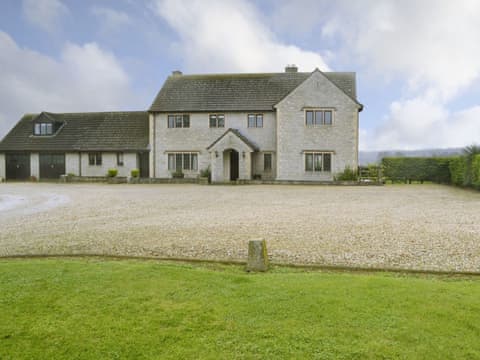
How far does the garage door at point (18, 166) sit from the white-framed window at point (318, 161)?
87.4 ft

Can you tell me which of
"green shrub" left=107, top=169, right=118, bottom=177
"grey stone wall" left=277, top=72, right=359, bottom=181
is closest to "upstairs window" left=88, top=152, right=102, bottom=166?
"green shrub" left=107, top=169, right=118, bottom=177

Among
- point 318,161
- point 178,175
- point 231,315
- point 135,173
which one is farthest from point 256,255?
point 135,173

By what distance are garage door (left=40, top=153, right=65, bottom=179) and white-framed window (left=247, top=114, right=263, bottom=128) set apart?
59.4 ft

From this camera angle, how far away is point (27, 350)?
375cm

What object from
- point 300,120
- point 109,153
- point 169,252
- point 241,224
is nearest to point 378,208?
point 241,224

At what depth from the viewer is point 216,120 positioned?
3359 centimetres

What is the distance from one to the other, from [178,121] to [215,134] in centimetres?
358

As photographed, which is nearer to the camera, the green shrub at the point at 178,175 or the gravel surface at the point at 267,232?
the gravel surface at the point at 267,232

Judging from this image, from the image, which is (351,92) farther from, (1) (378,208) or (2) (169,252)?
(2) (169,252)

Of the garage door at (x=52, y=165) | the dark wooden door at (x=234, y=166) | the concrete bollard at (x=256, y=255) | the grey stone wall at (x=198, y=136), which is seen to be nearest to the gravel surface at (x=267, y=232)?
the concrete bollard at (x=256, y=255)

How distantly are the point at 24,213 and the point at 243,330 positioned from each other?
1230 cm

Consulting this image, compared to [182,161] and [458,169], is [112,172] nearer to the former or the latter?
[182,161]

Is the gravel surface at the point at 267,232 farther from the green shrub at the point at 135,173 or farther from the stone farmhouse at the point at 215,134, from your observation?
the green shrub at the point at 135,173

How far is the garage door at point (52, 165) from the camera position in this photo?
3662 cm
